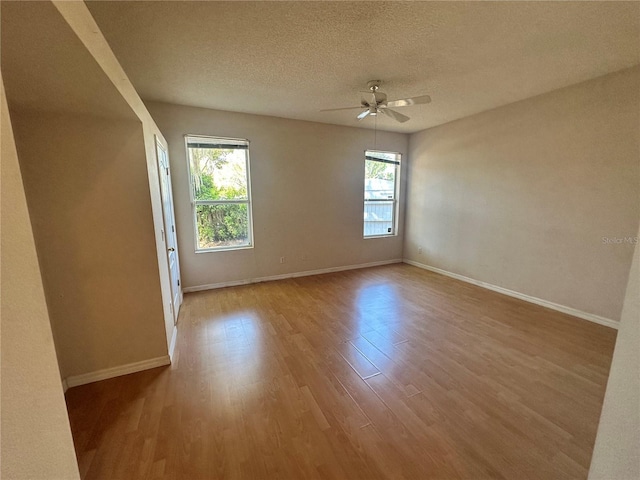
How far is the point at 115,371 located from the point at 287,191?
318 centimetres

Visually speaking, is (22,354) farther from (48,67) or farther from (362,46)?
(362,46)

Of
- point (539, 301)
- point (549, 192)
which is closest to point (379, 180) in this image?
point (549, 192)

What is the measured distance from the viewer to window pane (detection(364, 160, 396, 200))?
17.0 feet

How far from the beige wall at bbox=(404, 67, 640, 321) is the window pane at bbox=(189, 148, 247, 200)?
3569 mm

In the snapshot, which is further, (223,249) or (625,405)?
(223,249)

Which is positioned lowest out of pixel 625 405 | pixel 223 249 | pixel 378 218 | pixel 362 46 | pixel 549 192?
Answer: pixel 223 249

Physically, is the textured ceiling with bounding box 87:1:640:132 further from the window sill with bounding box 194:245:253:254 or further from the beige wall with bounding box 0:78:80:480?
the window sill with bounding box 194:245:253:254

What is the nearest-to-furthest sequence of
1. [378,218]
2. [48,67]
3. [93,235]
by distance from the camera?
[48,67], [93,235], [378,218]

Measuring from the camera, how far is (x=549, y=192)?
3262 mm

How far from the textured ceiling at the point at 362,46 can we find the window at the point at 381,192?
1.99 m

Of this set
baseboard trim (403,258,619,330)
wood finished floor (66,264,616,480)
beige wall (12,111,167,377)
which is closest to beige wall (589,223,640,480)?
wood finished floor (66,264,616,480)

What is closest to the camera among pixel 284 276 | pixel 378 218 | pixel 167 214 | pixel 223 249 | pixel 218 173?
pixel 167 214

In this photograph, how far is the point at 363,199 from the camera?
5.11 meters

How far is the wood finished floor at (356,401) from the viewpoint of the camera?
1.41 m
